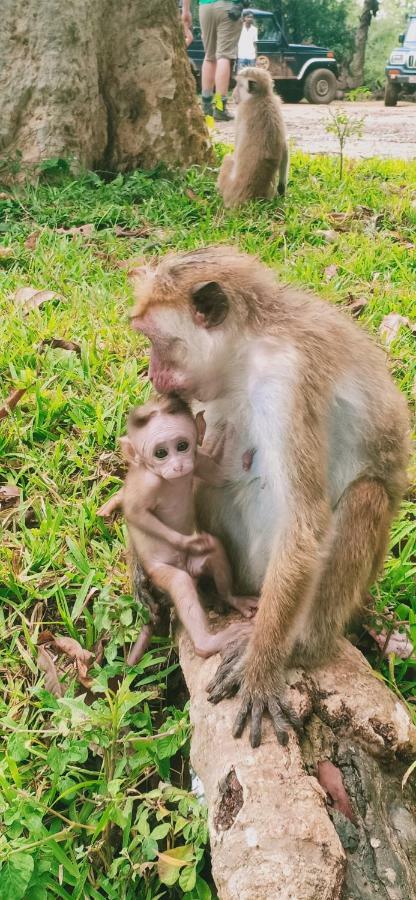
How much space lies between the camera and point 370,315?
5.11m

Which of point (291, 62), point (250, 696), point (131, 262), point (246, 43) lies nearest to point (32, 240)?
point (131, 262)

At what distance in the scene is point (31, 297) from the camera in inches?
200

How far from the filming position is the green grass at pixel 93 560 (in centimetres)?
229

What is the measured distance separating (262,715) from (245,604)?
59 centimetres

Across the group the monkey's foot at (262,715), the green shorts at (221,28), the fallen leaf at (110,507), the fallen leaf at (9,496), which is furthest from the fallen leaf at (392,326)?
the green shorts at (221,28)

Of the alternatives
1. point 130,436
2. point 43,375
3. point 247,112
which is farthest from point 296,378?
point 247,112

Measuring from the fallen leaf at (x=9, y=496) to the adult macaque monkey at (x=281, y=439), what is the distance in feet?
3.40

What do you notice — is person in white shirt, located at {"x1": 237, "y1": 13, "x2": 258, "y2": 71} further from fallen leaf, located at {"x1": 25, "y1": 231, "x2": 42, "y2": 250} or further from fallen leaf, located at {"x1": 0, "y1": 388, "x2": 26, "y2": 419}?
fallen leaf, located at {"x1": 0, "y1": 388, "x2": 26, "y2": 419}

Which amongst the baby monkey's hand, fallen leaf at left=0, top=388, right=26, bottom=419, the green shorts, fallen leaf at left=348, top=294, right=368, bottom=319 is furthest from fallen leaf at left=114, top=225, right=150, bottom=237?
the green shorts

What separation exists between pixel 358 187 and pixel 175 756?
6.69 metres

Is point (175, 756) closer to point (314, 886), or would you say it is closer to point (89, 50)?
point (314, 886)

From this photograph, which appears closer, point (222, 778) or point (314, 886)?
point (314, 886)

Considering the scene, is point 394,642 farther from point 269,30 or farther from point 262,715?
point 269,30

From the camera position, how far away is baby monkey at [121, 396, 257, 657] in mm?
2764
